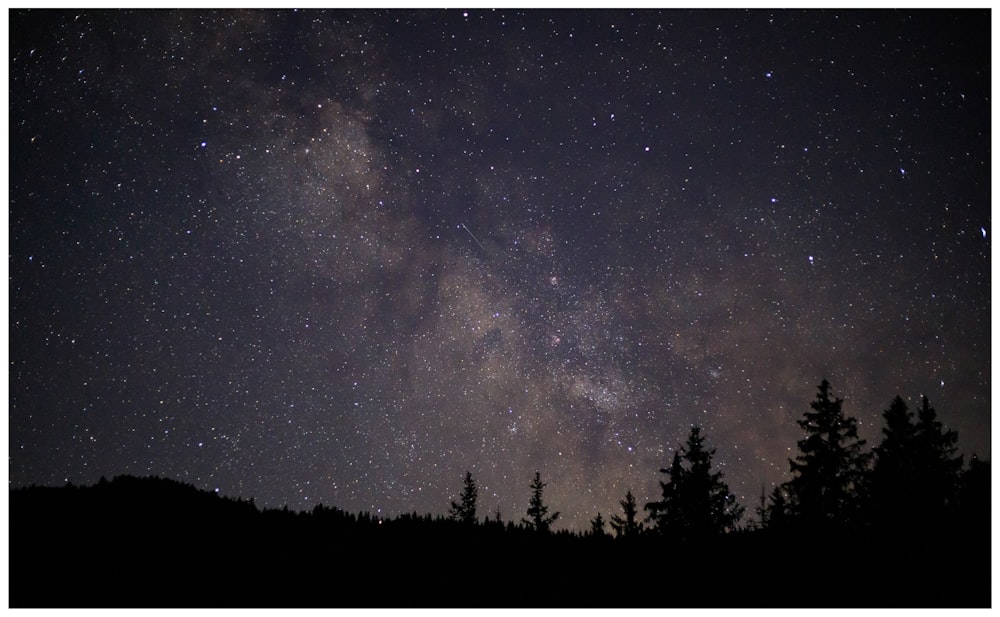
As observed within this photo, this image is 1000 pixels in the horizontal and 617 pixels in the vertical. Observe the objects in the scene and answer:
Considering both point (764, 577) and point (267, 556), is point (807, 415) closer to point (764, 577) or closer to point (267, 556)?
point (764, 577)

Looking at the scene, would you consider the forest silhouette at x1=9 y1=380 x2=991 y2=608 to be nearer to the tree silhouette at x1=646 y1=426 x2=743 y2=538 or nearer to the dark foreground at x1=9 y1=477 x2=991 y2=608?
the dark foreground at x1=9 y1=477 x2=991 y2=608

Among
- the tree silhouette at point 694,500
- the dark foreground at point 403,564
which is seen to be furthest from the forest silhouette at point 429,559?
the tree silhouette at point 694,500

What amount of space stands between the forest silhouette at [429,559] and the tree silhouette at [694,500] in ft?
23.5

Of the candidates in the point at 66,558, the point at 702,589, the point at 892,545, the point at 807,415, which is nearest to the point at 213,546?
the point at 66,558

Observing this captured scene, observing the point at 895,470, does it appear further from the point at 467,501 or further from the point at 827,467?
the point at 467,501

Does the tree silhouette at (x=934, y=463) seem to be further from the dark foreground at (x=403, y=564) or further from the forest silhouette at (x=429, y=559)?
the dark foreground at (x=403, y=564)

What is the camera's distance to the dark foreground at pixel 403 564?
8.10m

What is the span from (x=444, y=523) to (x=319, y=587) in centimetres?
525

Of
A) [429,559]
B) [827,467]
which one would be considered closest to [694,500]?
[827,467]

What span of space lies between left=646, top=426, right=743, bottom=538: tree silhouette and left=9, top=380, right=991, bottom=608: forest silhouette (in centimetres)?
717

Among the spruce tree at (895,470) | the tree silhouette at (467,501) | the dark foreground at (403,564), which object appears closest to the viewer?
the dark foreground at (403,564)

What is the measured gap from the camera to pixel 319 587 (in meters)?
8.50

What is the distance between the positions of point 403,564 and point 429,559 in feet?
2.08
